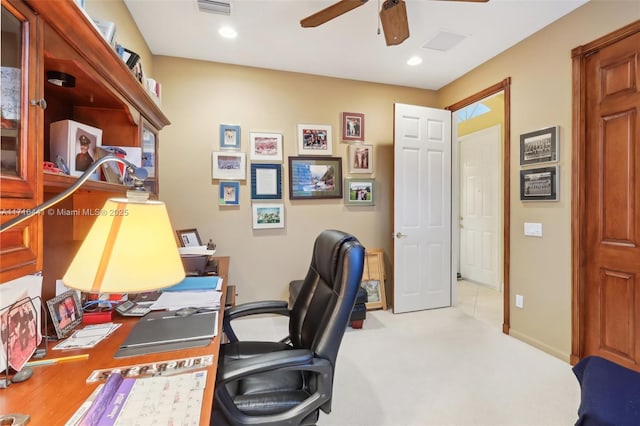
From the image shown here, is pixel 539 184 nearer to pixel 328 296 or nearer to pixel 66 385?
pixel 328 296

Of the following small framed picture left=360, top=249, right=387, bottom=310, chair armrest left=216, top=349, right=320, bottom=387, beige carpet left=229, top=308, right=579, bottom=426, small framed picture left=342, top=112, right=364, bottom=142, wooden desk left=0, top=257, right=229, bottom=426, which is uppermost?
small framed picture left=342, top=112, right=364, bottom=142

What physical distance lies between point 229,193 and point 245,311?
5.71 feet

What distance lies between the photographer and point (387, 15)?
1872 mm

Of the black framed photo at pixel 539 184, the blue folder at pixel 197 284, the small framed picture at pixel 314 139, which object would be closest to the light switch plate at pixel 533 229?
the black framed photo at pixel 539 184

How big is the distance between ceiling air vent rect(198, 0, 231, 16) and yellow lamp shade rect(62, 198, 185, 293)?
2.02m

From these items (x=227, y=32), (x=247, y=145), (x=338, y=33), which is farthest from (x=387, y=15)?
(x=247, y=145)

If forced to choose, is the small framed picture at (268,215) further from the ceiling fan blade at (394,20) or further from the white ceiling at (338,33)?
the ceiling fan blade at (394,20)

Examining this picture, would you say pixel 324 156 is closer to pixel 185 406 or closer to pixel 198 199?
pixel 198 199

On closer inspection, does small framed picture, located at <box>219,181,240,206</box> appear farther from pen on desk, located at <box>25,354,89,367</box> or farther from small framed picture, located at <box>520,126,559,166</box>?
small framed picture, located at <box>520,126,559,166</box>

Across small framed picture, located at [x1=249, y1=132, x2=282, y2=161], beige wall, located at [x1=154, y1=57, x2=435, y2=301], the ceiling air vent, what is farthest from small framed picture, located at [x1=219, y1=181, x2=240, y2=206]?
the ceiling air vent

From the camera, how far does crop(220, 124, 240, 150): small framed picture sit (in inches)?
119

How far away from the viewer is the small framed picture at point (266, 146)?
3096 mm

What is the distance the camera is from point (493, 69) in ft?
9.72

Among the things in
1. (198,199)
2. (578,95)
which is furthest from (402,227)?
(198,199)
